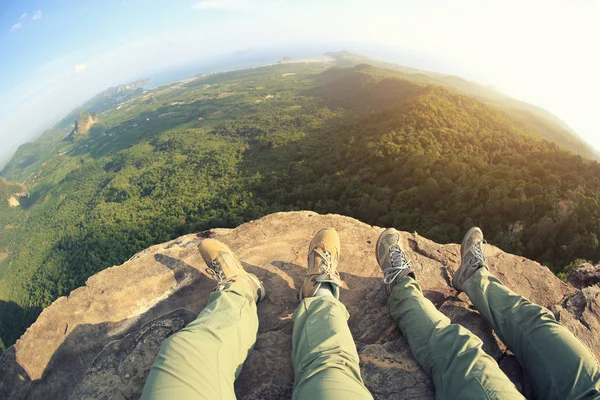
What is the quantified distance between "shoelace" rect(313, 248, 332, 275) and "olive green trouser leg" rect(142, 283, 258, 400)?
1.14 m

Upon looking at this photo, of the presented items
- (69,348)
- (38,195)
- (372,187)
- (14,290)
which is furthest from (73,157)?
(69,348)

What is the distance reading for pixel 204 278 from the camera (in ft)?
16.4

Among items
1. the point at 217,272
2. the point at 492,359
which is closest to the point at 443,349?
the point at 492,359

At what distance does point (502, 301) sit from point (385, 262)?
1453 mm

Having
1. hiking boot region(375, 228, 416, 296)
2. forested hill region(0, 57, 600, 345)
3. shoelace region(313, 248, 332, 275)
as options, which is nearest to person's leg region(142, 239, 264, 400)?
shoelace region(313, 248, 332, 275)

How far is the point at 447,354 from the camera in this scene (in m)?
2.53

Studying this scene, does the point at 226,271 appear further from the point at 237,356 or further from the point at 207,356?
the point at 207,356

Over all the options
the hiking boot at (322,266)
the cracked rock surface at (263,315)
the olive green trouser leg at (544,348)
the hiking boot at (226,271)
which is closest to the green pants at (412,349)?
the olive green trouser leg at (544,348)

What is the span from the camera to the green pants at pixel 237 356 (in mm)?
2160

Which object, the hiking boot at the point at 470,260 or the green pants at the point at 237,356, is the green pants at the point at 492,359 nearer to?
the hiking boot at the point at 470,260

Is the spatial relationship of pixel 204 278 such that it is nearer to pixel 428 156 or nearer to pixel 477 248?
pixel 477 248

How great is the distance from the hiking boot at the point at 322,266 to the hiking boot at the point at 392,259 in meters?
0.67

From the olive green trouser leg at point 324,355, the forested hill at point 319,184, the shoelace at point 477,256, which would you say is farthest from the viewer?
the forested hill at point 319,184

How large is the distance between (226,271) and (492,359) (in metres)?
3.20
